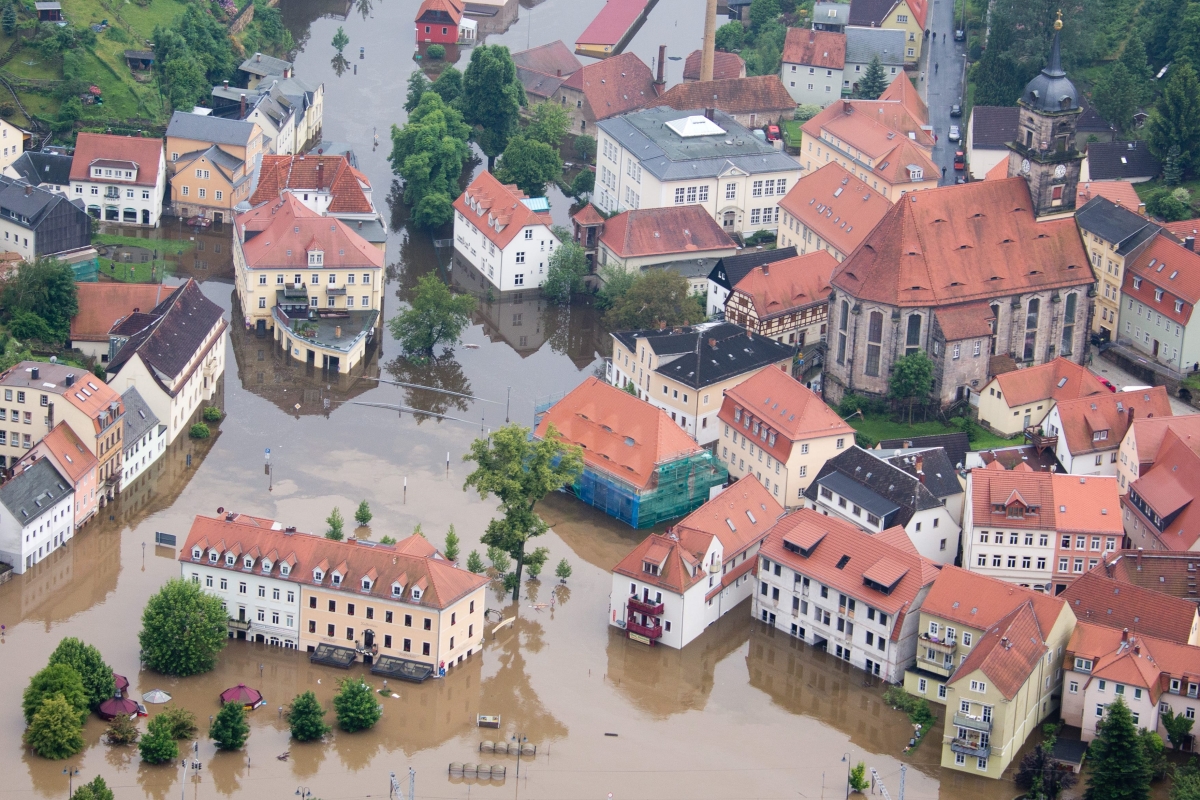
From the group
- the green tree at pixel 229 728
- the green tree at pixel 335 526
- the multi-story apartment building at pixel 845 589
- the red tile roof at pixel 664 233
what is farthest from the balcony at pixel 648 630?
the red tile roof at pixel 664 233

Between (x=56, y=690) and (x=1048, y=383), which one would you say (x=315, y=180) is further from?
(x=56, y=690)

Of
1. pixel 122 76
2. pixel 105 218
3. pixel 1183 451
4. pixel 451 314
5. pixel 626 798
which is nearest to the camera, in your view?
pixel 626 798

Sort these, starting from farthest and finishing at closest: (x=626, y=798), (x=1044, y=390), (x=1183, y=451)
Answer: (x=1044, y=390) → (x=1183, y=451) → (x=626, y=798)

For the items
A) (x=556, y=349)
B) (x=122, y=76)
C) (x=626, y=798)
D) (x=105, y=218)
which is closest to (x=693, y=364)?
(x=556, y=349)

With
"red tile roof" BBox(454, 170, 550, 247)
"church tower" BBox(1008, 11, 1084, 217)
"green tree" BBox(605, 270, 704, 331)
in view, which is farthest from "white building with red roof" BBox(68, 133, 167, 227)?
"church tower" BBox(1008, 11, 1084, 217)

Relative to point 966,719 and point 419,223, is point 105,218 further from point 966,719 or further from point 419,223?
point 966,719

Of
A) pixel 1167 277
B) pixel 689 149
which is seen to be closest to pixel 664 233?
pixel 689 149
